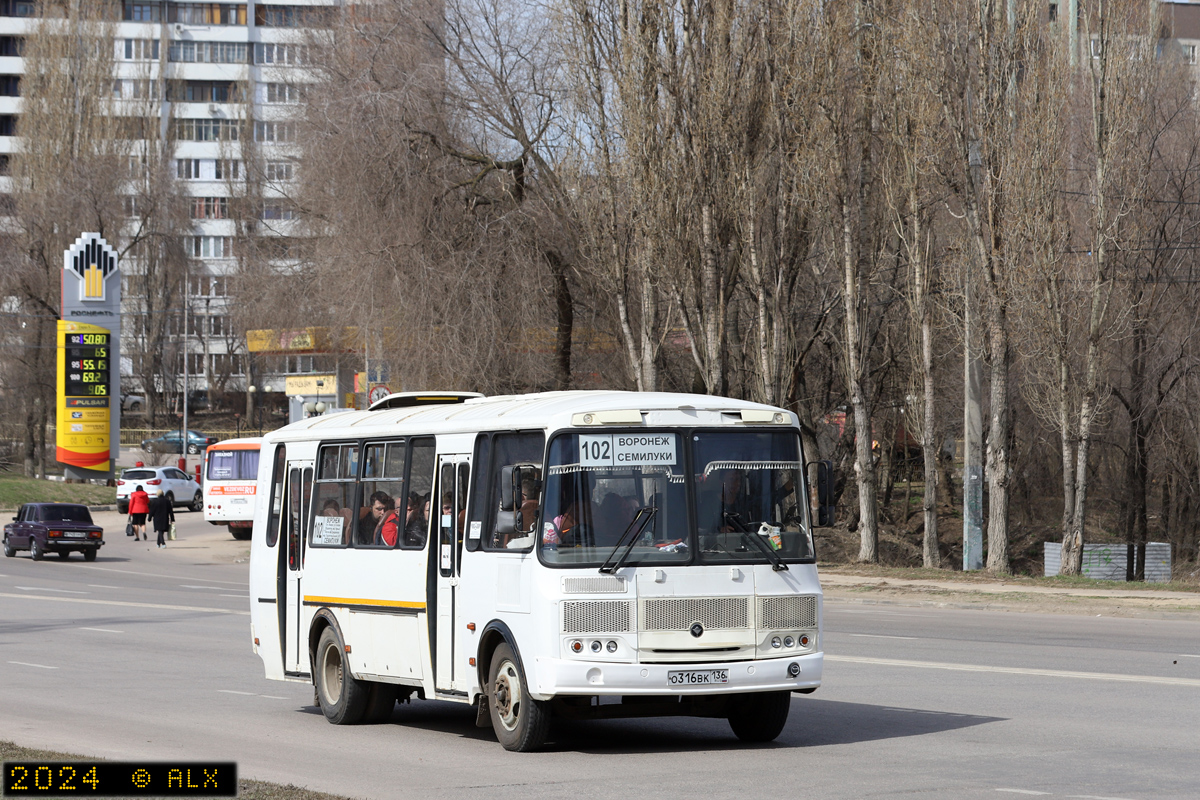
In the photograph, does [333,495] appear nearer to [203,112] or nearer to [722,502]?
[722,502]

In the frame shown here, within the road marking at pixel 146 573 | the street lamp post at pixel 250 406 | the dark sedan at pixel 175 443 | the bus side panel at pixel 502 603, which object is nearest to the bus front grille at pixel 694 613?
the bus side panel at pixel 502 603

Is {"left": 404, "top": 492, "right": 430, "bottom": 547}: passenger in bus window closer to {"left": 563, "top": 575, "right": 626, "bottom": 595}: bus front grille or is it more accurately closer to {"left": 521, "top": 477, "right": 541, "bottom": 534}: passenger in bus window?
{"left": 521, "top": 477, "right": 541, "bottom": 534}: passenger in bus window

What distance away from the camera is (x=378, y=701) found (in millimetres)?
12859

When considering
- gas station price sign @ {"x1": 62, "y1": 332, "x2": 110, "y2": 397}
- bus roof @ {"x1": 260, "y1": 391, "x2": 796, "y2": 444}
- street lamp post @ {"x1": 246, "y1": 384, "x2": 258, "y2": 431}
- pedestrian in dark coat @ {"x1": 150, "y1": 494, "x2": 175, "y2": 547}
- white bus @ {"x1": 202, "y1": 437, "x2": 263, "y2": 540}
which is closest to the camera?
bus roof @ {"x1": 260, "y1": 391, "x2": 796, "y2": 444}

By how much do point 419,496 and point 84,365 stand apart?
5332 centimetres

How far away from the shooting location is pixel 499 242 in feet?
118

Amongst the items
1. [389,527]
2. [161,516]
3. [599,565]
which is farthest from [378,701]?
[161,516]

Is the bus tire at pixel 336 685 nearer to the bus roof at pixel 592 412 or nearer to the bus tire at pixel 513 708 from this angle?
the bus tire at pixel 513 708

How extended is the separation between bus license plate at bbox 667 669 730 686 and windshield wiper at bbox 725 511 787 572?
0.92m

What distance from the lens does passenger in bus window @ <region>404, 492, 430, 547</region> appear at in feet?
40.1

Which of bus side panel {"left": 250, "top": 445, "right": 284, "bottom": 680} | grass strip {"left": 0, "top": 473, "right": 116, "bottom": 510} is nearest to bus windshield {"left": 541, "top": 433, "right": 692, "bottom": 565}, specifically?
bus side panel {"left": 250, "top": 445, "right": 284, "bottom": 680}

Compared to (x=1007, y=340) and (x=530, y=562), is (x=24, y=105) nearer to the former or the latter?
(x=1007, y=340)

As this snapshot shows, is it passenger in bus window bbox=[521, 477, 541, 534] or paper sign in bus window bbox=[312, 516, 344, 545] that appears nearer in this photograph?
passenger in bus window bbox=[521, 477, 541, 534]

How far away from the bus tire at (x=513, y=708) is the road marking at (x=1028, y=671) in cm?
632
